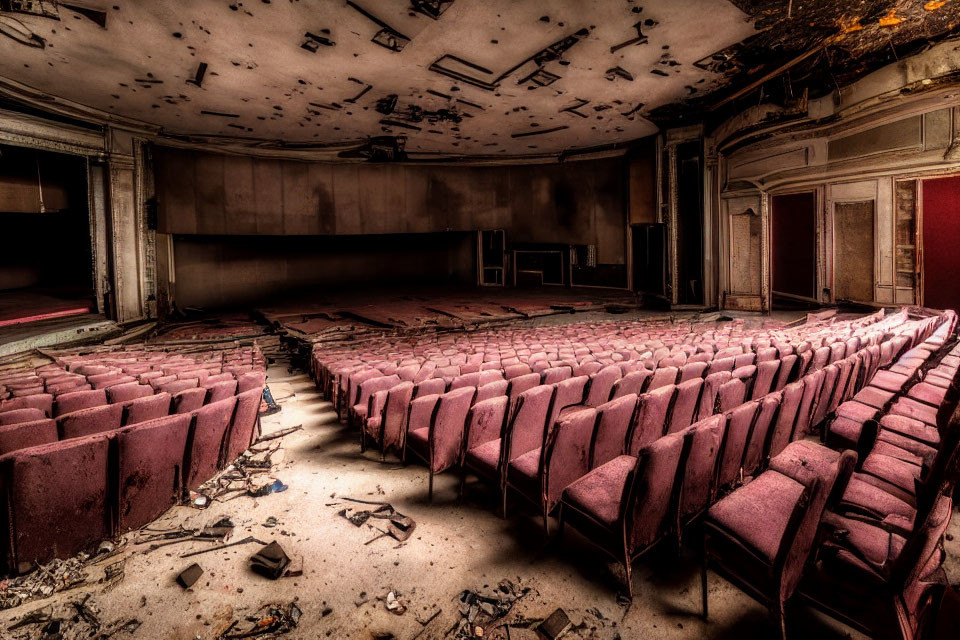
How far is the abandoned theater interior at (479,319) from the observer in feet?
5.79

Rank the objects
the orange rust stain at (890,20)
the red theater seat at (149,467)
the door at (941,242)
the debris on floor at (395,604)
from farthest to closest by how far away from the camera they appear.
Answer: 1. the door at (941,242)
2. the orange rust stain at (890,20)
3. the red theater seat at (149,467)
4. the debris on floor at (395,604)

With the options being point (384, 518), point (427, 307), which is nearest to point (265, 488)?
point (384, 518)

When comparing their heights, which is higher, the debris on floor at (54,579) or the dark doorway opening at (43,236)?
the dark doorway opening at (43,236)

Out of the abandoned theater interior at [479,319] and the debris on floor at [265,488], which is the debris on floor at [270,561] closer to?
the abandoned theater interior at [479,319]

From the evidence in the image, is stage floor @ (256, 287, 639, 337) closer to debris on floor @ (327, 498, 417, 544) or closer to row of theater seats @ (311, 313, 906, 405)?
row of theater seats @ (311, 313, 906, 405)

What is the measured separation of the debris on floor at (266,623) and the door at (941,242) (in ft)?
28.7

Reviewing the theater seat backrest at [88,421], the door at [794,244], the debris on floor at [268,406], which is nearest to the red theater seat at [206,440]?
the theater seat backrest at [88,421]

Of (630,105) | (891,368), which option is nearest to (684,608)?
(891,368)

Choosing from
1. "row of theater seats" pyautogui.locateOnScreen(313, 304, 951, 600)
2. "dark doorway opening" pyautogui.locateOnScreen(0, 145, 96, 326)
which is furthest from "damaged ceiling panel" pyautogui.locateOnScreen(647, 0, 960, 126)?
"dark doorway opening" pyautogui.locateOnScreen(0, 145, 96, 326)

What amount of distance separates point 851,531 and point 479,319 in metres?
7.84

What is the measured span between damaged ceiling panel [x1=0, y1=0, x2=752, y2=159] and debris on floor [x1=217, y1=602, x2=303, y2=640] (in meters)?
5.89

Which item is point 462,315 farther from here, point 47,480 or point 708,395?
point 47,480

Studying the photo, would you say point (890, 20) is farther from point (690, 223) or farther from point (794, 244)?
point (690, 223)

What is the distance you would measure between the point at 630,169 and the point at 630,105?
295 centimetres
